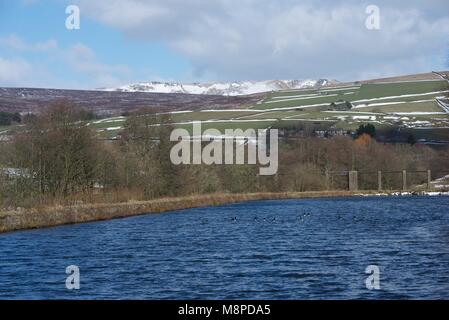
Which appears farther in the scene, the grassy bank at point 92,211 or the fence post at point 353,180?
the fence post at point 353,180

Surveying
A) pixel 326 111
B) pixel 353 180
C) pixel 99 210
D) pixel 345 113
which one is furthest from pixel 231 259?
pixel 326 111

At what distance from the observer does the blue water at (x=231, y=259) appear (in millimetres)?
23734

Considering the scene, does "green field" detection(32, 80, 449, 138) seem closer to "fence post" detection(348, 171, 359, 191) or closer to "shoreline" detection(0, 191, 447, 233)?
→ "fence post" detection(348, 171, 359, 191)

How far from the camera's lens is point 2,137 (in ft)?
189

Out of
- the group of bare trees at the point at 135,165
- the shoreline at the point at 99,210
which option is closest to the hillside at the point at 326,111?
the group of bare trees at the point at 135,165

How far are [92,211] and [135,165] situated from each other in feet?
51.6

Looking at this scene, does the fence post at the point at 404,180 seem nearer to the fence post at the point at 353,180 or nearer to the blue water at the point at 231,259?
the fence post at the point at 353,180

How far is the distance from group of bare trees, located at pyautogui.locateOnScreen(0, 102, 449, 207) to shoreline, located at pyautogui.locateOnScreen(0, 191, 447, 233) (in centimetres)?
204

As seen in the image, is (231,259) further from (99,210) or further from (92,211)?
(99,210)

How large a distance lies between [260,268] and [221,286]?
437 cm

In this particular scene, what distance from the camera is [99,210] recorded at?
56375 millimetres

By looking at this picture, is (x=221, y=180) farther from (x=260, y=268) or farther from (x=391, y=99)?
(x=391, y=99)

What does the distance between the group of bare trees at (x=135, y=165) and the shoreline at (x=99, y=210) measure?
6.68 feet

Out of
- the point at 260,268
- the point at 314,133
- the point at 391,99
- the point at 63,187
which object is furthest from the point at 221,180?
the point at 391,99
